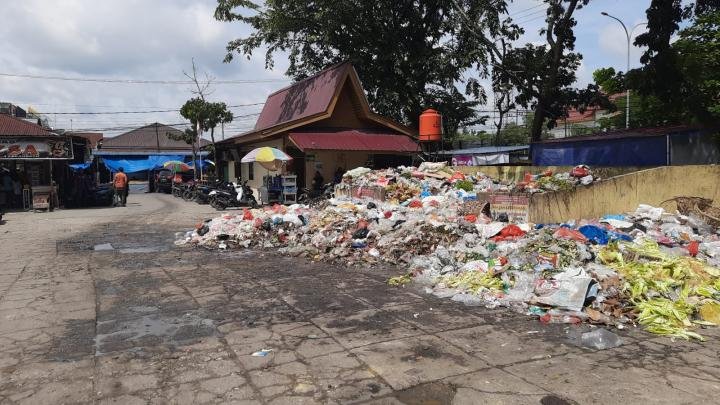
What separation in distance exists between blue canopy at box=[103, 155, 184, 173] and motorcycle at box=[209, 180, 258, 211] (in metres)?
20.3

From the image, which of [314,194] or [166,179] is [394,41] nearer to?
[314,194]

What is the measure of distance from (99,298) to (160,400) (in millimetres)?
3262

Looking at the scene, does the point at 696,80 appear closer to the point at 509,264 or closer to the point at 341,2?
the point at 509,264

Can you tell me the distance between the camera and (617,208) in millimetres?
10406

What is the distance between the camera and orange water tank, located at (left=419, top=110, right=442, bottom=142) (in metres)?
15.6

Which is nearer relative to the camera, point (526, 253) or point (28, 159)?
point (526, 253)

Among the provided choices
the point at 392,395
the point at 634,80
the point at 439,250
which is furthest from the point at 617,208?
the point at 392,395

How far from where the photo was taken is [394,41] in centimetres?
2123

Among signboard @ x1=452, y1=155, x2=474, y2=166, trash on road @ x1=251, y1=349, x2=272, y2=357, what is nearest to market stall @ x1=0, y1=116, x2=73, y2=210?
signboard @ x1=452, y1=155, x2=474, y2=166

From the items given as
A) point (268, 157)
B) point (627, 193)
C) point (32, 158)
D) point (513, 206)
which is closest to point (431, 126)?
point (268, 157)

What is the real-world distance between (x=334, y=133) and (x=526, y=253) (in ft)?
42.7

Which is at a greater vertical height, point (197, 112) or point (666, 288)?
point (197, 112)

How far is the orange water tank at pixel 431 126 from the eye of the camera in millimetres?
15602

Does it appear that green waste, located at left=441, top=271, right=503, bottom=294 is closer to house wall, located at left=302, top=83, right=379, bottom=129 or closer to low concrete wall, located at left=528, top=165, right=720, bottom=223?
low concrete wall, located at left=528, top=165, right=720, bottom=223
